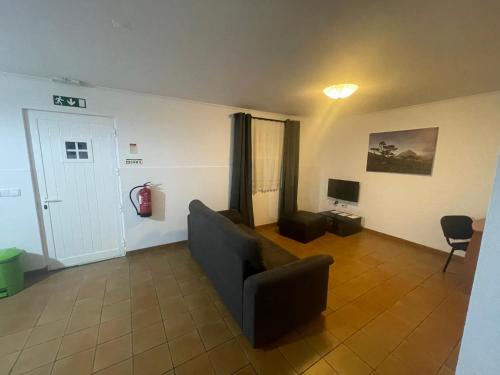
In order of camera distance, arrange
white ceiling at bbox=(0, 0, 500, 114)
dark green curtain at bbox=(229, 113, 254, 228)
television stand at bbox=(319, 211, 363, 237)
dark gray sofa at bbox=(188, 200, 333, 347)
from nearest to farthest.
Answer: white ceiling at bbox=(0, 0, 500, 114)
dark gray sofa at bbox=(188, 200, 333, 347)
dark green curtain at bbox=(229, 113, 254, 228)
television stand at bbox=(319, 211, 363, 237)

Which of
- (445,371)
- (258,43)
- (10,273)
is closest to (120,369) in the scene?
(10,273)

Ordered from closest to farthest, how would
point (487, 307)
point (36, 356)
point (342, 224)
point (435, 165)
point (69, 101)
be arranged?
point (487, 307) → point (36, 356) → point (69, 101) → point (435, 165) → point (342, 224)

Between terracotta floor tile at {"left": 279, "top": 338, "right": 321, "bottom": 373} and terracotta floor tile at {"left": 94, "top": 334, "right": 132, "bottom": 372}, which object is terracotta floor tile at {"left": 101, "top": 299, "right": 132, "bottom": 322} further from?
terracotta floor tile at {"left": 279, "top": 338, "right": 321, "bottom": 373}

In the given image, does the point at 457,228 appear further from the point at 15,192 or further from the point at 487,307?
the point at 15,192

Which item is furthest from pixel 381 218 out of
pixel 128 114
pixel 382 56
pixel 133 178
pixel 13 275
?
pixel 13 275

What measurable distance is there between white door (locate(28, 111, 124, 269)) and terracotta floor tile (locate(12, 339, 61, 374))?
1.41m

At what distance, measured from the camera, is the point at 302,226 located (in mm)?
3684

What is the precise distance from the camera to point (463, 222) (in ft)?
9.03

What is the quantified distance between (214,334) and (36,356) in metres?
1.38

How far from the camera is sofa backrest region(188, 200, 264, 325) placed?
1668mm

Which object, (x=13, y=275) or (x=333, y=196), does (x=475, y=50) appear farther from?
(x=13, y=275)

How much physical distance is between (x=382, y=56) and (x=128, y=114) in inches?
123

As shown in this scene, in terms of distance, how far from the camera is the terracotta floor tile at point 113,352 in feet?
4.99

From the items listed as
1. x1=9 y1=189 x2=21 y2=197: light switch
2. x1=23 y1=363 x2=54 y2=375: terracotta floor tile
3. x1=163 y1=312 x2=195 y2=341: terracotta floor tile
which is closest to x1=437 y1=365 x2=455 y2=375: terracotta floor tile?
x1=163 y1=312 x2=195 y2=341: terracotta floor tile
